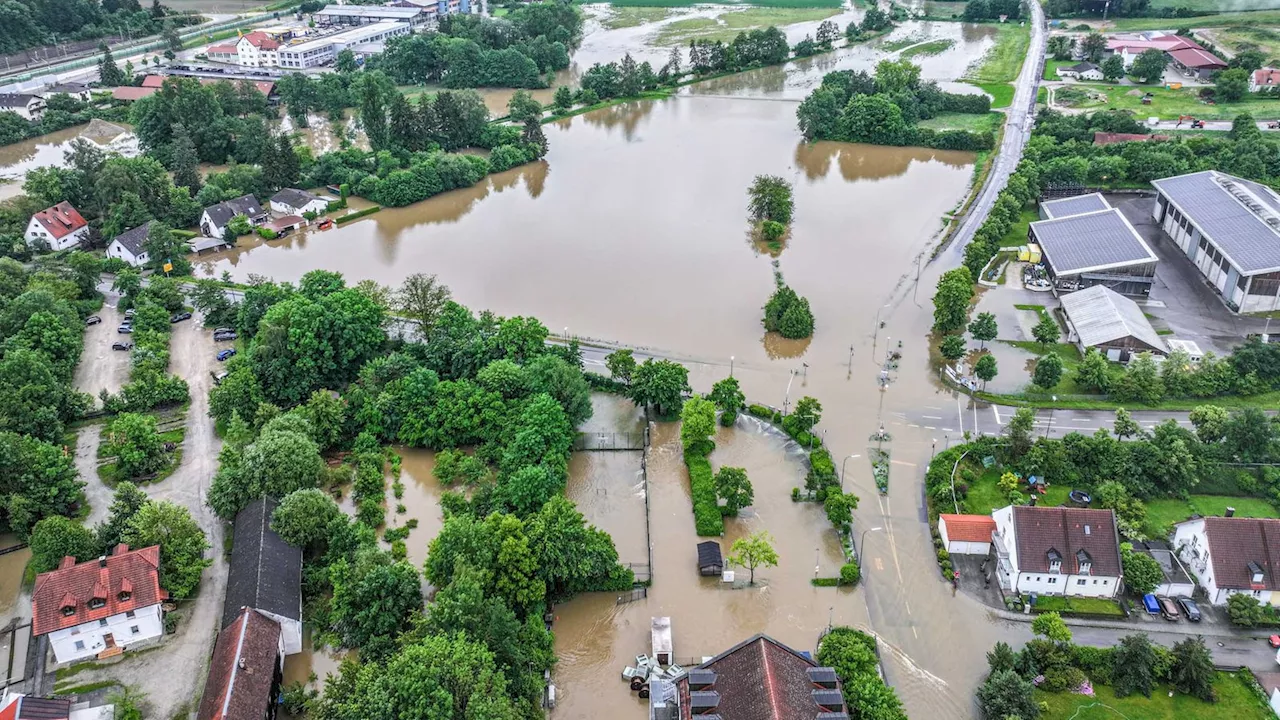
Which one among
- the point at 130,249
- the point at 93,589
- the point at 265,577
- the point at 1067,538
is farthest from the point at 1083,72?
the point at 93,589

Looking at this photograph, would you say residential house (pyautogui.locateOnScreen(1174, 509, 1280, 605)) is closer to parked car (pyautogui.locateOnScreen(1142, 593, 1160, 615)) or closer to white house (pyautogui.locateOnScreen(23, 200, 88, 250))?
parked car (pyautogui.locateOnScreen(1142, 593, 1160, 615))

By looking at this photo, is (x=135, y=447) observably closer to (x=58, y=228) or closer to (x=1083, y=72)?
(x=58, y=228)

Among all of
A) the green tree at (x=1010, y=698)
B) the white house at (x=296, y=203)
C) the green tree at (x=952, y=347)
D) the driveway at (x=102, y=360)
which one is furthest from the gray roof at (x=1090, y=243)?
the driveway at (x=102, y=360)

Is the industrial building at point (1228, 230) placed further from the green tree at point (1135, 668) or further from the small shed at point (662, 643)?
the small shed at point (662, 643)

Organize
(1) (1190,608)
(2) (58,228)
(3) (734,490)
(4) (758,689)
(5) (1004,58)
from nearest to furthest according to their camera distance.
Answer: (4) (758,689) → (1) (1190,608) → (3) (734,490) → (2) (58,228) → (5) (1004,58)

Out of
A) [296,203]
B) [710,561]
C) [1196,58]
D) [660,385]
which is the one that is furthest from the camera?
[1196,58]
